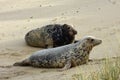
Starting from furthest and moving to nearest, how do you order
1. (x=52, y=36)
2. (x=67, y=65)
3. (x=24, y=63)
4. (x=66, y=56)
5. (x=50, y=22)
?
1. (x=50, y=22)
2. (x=52, y=36)
3. (x=24, y=63)
4. (x=66, y=56)
5. (x=67, y=65)

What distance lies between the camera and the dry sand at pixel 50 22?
707cm

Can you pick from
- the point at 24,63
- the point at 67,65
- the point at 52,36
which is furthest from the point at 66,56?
the point at 52,36

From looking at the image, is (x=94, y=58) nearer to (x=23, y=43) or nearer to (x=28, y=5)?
(x=23, y=43)

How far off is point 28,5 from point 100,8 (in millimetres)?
3977

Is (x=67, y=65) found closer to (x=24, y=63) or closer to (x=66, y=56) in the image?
(x=66, y=56)

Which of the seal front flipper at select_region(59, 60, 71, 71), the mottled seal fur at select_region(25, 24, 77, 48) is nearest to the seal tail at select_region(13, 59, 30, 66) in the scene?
the seal front flipper at select_region(59, 60, 71, 71)

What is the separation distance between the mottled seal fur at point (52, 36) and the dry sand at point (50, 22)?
24 cm

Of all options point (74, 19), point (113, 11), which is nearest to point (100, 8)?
point (113, 11)

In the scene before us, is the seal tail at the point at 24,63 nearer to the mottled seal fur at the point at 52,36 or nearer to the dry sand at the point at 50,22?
the dry sand at the point at 50,22

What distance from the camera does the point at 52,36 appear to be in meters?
9.74

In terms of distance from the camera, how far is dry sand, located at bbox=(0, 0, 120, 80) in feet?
23.2

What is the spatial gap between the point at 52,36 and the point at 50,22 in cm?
282

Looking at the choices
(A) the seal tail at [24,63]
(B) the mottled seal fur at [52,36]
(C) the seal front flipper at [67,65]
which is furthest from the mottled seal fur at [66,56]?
(B) the mottled seal fur at [52,36]

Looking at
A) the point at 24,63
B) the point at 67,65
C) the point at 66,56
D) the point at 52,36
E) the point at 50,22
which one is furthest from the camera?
the point at 50,22
